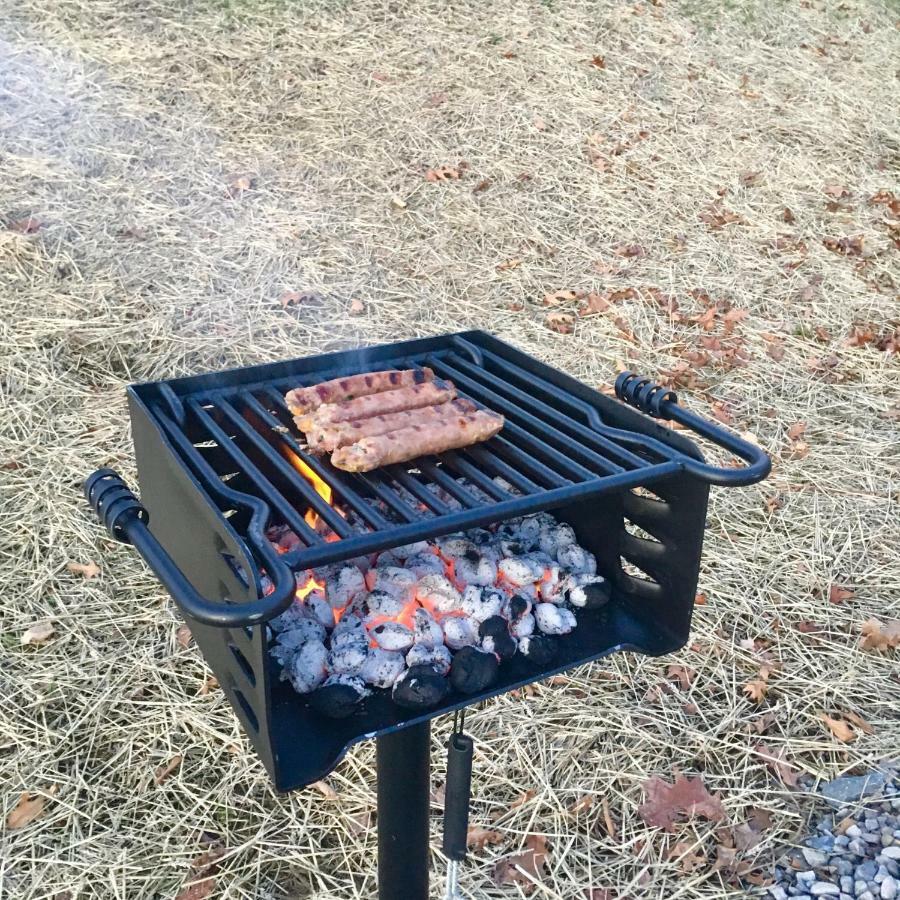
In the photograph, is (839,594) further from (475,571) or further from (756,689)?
(475,571)

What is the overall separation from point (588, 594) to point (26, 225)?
185 inches

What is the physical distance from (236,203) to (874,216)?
498 centimetres

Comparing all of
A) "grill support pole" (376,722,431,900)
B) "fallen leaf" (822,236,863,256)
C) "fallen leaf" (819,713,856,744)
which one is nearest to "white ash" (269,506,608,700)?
"grill support pole" (376,722,431,900)

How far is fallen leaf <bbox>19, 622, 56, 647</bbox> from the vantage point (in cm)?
328

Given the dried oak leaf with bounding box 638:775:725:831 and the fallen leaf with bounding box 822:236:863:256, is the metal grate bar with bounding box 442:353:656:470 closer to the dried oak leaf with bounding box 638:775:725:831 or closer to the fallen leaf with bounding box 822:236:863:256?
the dried oak leaf with bounding box 638:775:725:831

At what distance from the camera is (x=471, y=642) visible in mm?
1868

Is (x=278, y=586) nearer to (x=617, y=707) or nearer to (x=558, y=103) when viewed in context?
(x=617, y=707)

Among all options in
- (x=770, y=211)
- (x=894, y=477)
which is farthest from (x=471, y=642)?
(x=770, y=211)

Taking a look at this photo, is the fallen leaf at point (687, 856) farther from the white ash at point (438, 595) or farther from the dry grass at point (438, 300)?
the white ash at point (438, 595)

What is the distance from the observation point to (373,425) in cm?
195

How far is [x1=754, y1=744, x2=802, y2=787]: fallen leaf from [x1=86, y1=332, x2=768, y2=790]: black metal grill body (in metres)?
1.37

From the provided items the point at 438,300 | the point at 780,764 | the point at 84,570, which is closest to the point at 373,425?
the point at 780,764

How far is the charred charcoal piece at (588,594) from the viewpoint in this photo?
2.03m

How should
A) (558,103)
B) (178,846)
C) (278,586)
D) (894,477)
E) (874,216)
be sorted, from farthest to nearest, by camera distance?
1. (558,103)
2. (874,216)
3. (894,477)
4. (178,846)
5. (278,586)
